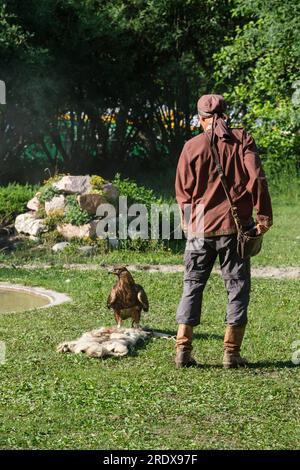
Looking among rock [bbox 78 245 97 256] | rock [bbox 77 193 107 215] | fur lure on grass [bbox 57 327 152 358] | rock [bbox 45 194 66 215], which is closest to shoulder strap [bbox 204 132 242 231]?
fur lure on grass [bbox 57 327 152 358]

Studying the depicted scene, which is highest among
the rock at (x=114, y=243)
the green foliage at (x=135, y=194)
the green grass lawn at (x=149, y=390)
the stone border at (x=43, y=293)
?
the green foliage at (x=135, y=194)

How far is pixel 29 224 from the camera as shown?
14.7m

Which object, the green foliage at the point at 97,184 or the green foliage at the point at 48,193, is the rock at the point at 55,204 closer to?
the green foliage at the point at 48,193

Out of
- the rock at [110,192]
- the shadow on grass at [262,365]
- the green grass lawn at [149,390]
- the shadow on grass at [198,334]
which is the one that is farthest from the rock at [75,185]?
the shadow on grass at [262,365]

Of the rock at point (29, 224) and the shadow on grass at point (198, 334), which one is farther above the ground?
the rock at point (29, 224)

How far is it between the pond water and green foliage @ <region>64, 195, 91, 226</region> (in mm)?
2980

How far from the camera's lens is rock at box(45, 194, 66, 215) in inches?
574

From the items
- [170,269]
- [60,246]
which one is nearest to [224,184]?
[170,269]

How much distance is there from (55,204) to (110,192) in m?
0.81

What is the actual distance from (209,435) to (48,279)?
6.17 m

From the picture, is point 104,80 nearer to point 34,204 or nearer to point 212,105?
point 34,204

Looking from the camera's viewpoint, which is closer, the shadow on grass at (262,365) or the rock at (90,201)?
the shadow on grass at (262,365)

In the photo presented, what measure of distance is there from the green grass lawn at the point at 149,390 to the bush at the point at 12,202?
522cm

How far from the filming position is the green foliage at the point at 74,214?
14273 millimetres
